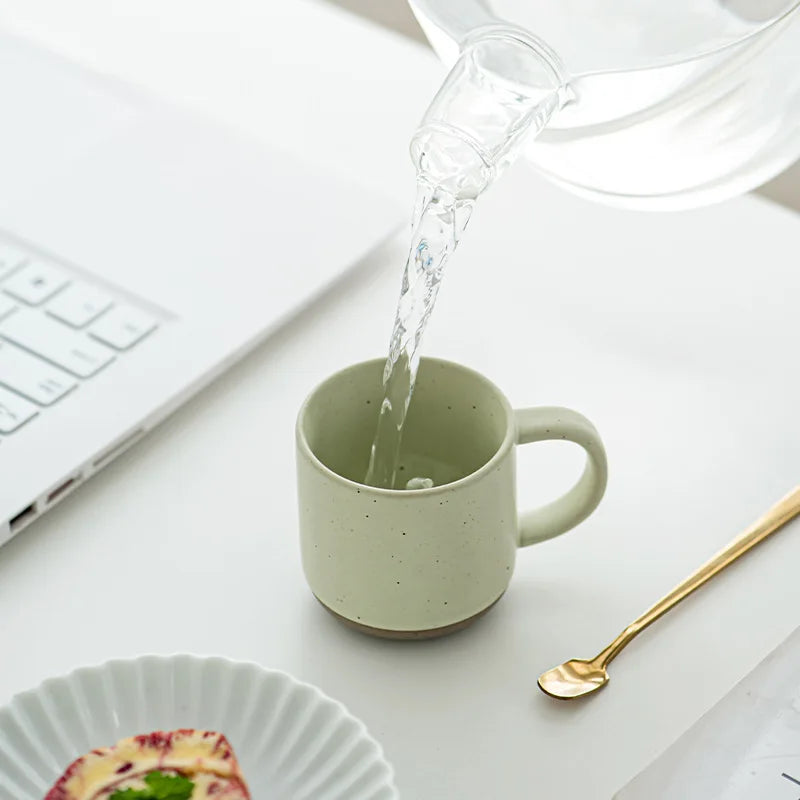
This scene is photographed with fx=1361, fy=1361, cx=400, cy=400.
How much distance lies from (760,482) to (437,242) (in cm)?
21

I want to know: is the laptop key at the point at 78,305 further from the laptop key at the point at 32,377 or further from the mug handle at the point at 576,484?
the mug handle at the point at 576,484

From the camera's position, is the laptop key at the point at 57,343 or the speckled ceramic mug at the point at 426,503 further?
the laptop key at the point at 57,343

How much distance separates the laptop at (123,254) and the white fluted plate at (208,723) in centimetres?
12

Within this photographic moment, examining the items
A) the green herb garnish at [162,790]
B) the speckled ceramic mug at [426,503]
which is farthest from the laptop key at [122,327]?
the green herb garnish at [162,790]

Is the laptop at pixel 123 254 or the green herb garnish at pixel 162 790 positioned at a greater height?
the green herb garnish at pixel 162 790

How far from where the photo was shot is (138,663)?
0.49 metres

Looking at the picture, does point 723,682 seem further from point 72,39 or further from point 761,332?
point 72,39

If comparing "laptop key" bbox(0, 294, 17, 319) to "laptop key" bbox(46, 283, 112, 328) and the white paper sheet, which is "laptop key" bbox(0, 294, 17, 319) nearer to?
"laptop key" bbox(46, 283, 112, 328)

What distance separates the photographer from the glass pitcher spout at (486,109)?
50cm

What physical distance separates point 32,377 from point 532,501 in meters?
0.24

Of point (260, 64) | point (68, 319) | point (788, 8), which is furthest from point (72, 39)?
point (788, 8)

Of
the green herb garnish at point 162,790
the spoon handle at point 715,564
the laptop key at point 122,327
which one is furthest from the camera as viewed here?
the laptop key at point 122,327

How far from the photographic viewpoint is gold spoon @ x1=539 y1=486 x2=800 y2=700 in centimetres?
54

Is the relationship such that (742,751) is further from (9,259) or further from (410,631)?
(9,259)
